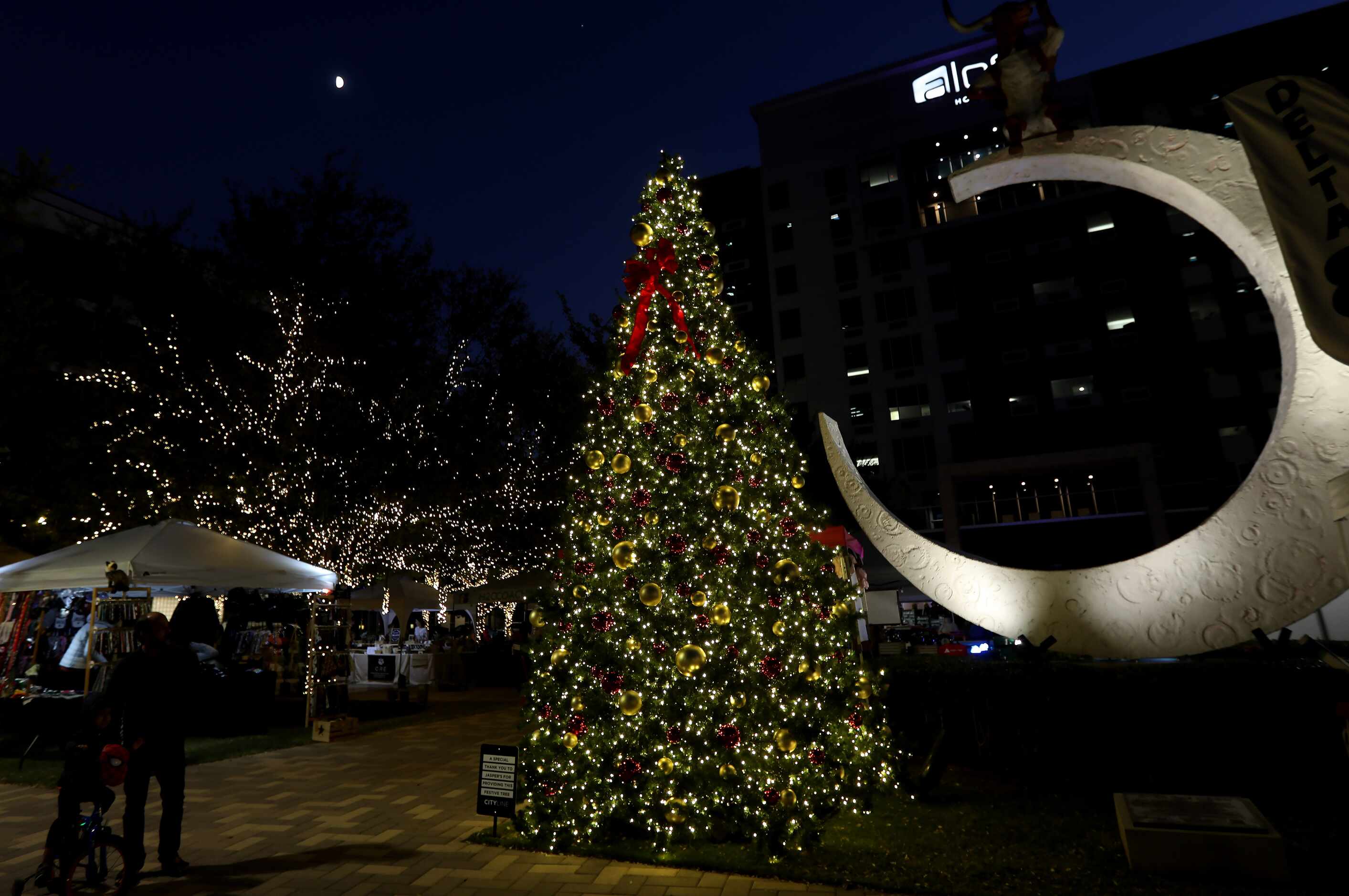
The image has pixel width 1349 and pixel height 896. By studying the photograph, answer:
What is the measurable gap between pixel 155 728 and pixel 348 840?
161 centimetres

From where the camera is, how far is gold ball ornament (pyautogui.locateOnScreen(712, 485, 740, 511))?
5.27m

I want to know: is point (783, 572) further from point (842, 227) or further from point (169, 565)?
point (842, 227)

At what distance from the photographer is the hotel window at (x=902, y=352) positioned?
118ft

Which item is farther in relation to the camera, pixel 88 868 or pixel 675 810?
pixel 675 810

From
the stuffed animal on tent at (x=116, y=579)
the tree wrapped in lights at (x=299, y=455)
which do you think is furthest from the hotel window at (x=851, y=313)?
the stuffed animal on tent at (x=116, y=579)

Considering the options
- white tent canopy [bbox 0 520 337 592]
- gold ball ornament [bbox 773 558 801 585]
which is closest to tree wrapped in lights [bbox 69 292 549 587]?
white tent canopy [bbox 0 520 337 592]

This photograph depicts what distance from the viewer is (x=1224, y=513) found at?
5406 mm

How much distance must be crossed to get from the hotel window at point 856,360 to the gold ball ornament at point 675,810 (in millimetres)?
34324

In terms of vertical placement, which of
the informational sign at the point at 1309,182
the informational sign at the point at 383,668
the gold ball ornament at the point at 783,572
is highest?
the informational sign at the point at 1309,182

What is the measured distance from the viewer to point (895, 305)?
122 ft

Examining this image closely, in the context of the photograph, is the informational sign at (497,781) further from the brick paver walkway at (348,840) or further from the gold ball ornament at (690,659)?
the gold ball ornament at (690,659)

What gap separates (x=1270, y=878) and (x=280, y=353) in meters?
18.2

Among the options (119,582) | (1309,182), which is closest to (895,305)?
(1309,182)

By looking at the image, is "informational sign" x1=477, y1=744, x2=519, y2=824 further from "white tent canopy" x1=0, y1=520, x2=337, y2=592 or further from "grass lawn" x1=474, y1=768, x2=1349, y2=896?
"white tent canopy" x1=0, y1=520, x2=337, y2=592
